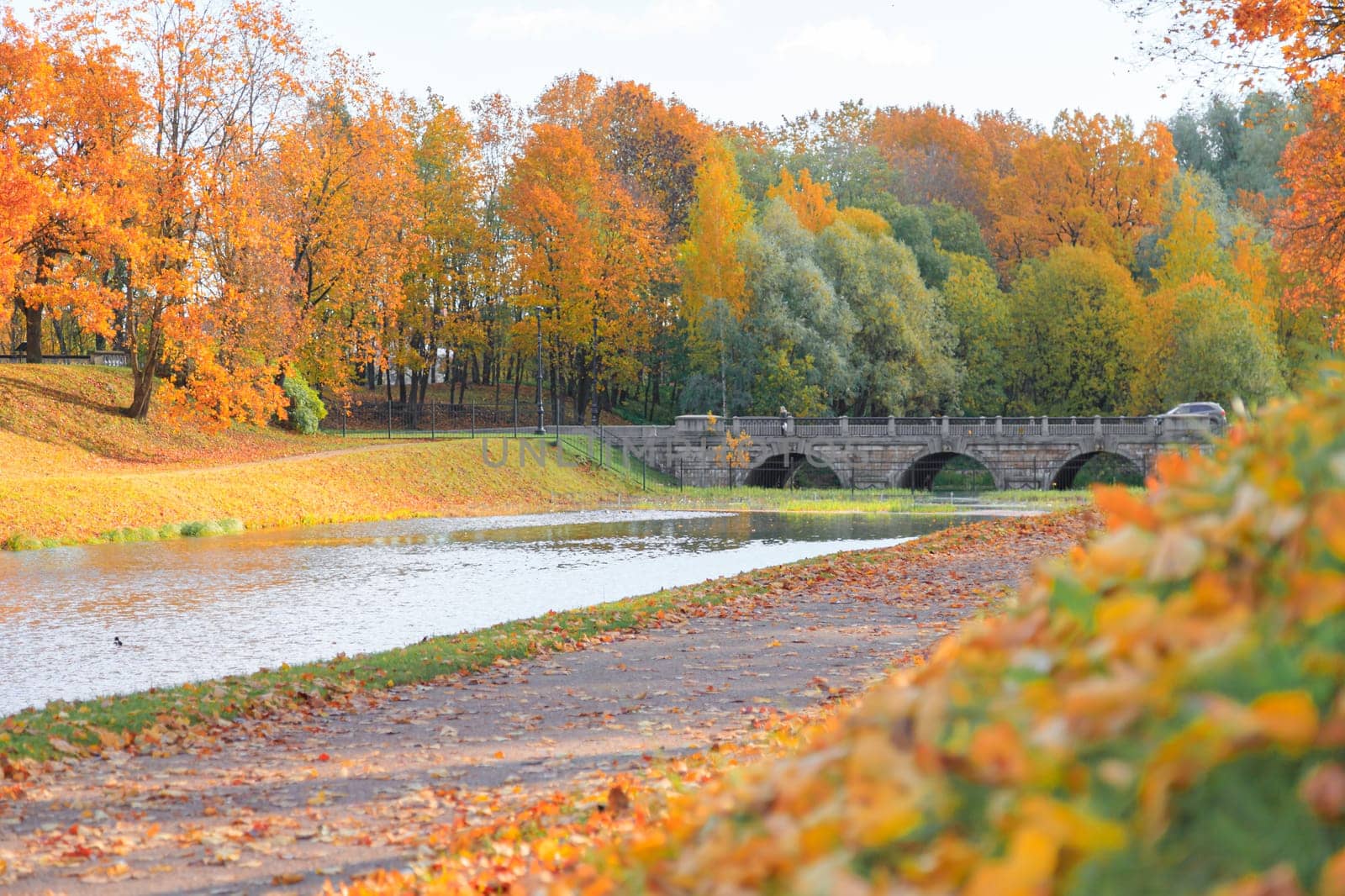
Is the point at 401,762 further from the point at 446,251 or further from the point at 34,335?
the point at 446,251

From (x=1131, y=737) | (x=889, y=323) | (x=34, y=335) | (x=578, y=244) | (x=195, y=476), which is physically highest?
(x=578, y=244)

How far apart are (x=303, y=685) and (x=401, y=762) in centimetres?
246

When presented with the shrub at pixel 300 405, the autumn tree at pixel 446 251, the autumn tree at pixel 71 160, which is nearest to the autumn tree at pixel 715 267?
the autumn tree at pixel 446 251

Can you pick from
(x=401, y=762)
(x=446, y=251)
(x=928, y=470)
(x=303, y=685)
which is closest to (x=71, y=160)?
(x=446, y=251)

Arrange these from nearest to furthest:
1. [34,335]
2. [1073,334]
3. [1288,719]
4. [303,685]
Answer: [1288,719], [303,685], [34,335], [1073,334]

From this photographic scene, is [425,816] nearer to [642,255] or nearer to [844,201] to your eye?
[642,255]

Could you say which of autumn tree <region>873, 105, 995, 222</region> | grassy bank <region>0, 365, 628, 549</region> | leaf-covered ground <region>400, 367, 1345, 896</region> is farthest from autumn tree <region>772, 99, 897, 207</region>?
leaf-covered ground <region>400, 367, 1345, 896</region>

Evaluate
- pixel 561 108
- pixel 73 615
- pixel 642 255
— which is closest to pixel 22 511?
pixel 73 615

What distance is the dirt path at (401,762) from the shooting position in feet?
19.0

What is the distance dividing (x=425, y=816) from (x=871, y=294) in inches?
2015

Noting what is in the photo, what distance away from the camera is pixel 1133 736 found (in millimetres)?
1857

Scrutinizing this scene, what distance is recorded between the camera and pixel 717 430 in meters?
51.3

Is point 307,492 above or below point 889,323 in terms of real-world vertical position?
below

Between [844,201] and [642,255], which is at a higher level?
[844,201]
